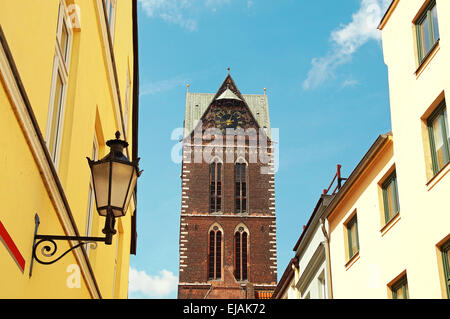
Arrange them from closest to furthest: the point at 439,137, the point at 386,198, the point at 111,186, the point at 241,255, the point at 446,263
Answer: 1. the point at 111,186
2. the point at 446,263
3. the point at 439,137
4. the point at 386,198
5. the point at 241,255

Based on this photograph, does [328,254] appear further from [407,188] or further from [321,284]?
[407,188]

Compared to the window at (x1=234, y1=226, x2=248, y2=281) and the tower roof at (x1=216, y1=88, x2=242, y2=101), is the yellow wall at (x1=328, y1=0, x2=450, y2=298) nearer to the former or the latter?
the window at (x1=234, y1=226, x2=248, y2=281)

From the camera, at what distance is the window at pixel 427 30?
1263 centimetres

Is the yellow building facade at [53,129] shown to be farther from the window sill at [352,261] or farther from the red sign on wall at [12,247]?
the window sill at [352,261]

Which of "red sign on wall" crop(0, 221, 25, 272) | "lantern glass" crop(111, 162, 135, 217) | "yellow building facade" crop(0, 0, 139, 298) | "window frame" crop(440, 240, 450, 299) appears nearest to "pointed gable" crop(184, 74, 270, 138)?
"window frame" crop(440, 240, 450, 299)

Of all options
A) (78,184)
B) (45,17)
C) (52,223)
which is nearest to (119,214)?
(52,223)

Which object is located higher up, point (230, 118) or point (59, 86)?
point (230, 118)

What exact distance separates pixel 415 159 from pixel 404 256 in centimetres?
192

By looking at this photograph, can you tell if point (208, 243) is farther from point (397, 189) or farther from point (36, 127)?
point (36, 127)

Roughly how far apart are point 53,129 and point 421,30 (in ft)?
28.4

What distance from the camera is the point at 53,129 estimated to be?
6992mm

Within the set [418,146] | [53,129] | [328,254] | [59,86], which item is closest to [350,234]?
[328,254]

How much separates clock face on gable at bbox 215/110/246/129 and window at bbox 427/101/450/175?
53122 millimetres

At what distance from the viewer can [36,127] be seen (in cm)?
538
